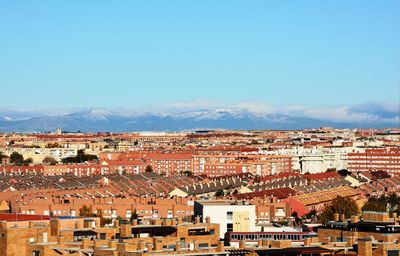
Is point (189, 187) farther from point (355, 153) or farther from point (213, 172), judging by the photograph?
point (355, 153)

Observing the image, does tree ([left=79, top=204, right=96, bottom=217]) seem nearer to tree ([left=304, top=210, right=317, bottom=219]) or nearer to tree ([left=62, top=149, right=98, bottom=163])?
tree ([left=304, top=210, right=317, bottom=219])

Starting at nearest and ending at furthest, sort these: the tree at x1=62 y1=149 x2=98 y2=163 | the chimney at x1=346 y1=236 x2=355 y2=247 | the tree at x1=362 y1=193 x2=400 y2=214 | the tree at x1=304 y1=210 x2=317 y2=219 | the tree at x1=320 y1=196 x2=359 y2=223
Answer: the chimney at x1=346 y1=236 x2=355 y2=247 < the tree at x1=320 y1=196 x2=359 y2=223 < the tree at x1=362 y1=193 x2=400 y2=214 < the tree at x1=304 y1=210 x2=317 y2=219 < the tree at x1=62 y1=149 x2=98 y2=163

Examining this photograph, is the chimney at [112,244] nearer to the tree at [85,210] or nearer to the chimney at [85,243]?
the chimney at [85,243]

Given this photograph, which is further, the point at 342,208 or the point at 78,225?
the point at 342,208

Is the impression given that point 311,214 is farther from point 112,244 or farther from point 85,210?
point 112,244

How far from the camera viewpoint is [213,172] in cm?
12225

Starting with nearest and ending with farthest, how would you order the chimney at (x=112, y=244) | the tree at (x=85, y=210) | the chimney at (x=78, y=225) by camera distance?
the chimney at (x=112, y=244) → the chimney at (x=78, y=225) → the tree at (x=85, y=210)

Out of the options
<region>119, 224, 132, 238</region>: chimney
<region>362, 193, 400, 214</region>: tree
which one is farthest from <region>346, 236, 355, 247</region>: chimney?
<region>362, 193, 400, 214</region>: tree

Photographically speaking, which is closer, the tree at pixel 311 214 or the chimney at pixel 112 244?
the chimney at pixel 112 244

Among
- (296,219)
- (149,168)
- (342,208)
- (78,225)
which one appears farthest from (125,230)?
(149,168)

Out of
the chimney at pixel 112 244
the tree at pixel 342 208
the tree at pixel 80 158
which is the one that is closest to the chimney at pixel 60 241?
the chimney at pixel 112 244

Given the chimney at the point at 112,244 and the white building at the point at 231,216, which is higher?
the white building at the point at 231,216

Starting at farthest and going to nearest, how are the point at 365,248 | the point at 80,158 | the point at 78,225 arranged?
the point at 80,158, the point at 78,225, the point at 365,248

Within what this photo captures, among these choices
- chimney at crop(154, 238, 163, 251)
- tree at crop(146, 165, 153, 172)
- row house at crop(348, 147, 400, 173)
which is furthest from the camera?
row house at crop(348, 147, 400, 173)
